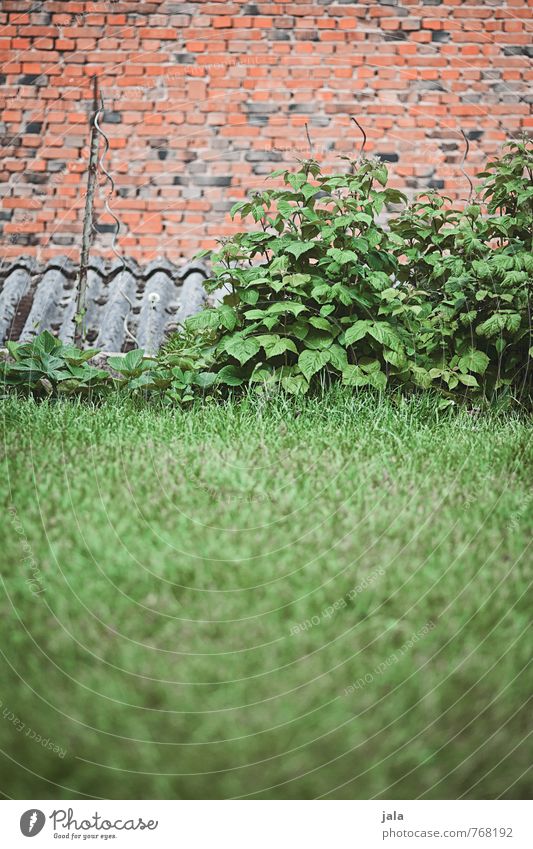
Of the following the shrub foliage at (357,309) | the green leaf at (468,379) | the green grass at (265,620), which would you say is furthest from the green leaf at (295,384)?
the green leaf at (468,379)

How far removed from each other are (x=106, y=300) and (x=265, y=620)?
3.69m

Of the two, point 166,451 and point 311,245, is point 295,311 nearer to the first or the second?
point 311,245

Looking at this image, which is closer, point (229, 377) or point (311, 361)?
point (311, 361)

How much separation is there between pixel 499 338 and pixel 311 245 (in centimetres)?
91

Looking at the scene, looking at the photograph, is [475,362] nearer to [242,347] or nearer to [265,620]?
[242,347]

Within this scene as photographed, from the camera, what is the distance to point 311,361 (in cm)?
304

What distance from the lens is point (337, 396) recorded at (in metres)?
3.11

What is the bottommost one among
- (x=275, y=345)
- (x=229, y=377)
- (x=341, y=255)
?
(x=229, y=377)

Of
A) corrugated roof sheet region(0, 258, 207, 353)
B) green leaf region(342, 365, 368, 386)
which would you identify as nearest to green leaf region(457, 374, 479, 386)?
green leaf region(342, 365, 368, 386)

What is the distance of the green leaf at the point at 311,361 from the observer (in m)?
3.02

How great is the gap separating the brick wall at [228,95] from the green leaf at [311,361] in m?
2.49

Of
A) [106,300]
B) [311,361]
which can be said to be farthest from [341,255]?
[106,300]

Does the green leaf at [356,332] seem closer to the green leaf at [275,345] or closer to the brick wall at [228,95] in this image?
the green leaf at [275,345]

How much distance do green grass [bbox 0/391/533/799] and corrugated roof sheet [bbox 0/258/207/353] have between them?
1.94 metres
